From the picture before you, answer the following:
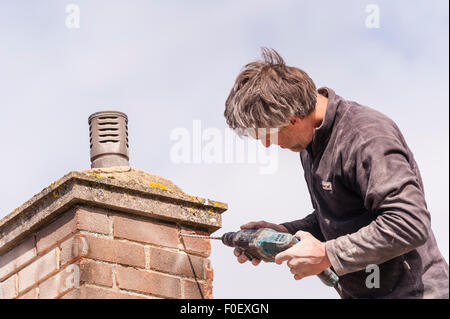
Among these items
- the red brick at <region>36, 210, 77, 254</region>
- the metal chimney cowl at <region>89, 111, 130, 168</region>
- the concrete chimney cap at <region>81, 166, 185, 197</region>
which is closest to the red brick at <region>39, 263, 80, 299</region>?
the red brick at <region>36, 210, 77, 254</region>

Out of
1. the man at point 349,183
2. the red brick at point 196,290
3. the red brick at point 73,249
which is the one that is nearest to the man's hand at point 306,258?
the man at point 349,183

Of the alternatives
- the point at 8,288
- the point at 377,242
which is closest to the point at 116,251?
the point at 8,288

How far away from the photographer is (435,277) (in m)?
3.93

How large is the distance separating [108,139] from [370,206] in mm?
1614

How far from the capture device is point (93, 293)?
408cm

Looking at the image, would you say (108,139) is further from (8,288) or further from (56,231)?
(8,288)

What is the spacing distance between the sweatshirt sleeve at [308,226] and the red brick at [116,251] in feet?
2.56

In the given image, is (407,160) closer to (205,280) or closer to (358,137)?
(358,137)

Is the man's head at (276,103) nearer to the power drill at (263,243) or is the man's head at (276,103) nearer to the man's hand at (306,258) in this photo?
the power drill at (263,243)

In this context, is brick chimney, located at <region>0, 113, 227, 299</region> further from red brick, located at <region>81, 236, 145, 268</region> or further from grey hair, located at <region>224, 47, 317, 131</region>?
grey hair, located at <region>224, 47, 317, 131</region>

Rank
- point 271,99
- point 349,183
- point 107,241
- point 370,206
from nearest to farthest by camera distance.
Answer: point 370,206, point 349,183, point 271,99, point 107,241

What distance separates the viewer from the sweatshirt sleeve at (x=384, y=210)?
3.71 m

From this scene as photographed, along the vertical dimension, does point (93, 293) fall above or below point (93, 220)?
below

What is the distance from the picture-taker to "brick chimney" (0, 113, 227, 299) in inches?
164
